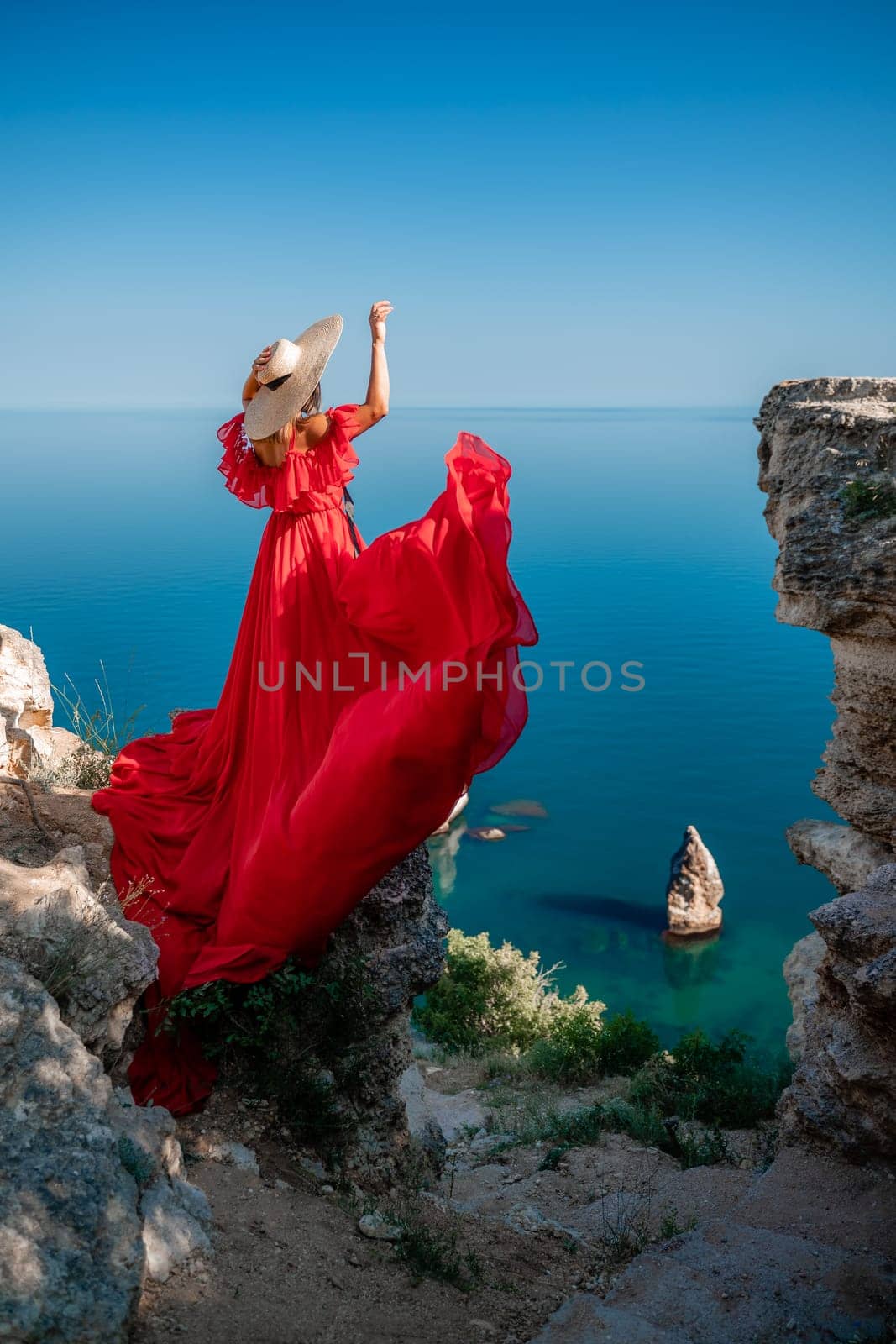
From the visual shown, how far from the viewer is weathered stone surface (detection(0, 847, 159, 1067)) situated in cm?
340

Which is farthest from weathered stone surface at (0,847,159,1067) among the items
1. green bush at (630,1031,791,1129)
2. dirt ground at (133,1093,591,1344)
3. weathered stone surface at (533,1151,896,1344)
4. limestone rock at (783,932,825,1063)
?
limestone rock at (783,932,825,1063)

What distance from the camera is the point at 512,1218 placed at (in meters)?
5.27

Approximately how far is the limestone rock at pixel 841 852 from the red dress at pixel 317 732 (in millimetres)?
4132

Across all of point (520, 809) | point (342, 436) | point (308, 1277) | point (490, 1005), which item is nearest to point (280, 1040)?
point (308, 1277)

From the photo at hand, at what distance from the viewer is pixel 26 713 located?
23.4 feet

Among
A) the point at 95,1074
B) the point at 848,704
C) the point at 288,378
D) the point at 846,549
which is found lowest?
the point at 95,1074

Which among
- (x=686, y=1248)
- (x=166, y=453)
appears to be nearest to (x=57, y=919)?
(x=686, y=1248)

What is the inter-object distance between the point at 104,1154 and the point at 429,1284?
1.55m

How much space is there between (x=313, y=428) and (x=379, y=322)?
0.66 meters

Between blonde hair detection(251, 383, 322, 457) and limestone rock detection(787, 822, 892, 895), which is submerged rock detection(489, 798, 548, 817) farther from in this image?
blonde hair detection(251, 383, 322, 457)

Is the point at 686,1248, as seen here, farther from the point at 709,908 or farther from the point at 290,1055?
the point at 709,908

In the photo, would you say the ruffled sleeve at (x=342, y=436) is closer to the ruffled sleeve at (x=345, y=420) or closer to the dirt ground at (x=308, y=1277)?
the ruffled sleeve at (x=345, y=420)

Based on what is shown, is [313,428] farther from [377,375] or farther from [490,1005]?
[490,1005]

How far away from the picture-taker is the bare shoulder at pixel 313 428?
5.33m
